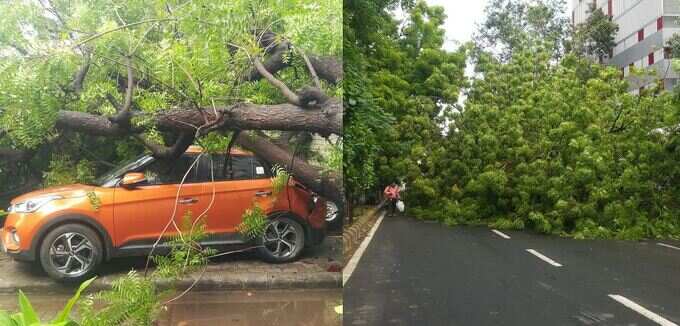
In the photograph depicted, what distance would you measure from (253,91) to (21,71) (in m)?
0.83

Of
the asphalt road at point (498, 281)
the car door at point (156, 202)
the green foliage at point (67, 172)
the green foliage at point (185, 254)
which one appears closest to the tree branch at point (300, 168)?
the car door at point (156, 202)

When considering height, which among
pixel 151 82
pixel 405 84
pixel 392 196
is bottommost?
pixel 392 196

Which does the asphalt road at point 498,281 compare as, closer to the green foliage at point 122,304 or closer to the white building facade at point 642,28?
the white building facade at point 642,28

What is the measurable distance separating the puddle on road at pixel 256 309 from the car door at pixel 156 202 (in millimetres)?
287

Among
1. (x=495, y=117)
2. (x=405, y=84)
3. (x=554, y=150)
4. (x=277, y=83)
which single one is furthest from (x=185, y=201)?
(x=554, y=150)

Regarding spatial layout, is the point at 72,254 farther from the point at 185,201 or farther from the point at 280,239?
the point at 280,239

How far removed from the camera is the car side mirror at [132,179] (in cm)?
204

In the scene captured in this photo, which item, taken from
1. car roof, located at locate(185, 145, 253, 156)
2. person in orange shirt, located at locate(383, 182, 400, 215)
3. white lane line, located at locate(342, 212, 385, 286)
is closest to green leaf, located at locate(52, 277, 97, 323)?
car roof, located at locate(185, 145, 253, 156)

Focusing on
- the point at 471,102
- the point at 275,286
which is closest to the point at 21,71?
the point at 275,286

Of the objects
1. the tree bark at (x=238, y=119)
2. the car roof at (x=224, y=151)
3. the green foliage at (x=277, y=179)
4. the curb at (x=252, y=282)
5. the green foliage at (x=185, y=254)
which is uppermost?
the tree bark at (x=238, y=119)

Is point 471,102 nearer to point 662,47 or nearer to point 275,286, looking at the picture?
point 662,47

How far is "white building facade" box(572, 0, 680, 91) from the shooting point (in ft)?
13.8

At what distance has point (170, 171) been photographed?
2.07 metres

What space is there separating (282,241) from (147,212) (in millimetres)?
509
